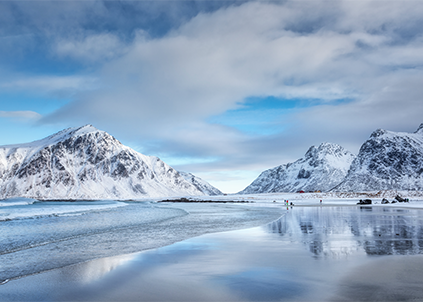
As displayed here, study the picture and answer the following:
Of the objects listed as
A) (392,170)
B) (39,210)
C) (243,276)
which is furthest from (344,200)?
(392,170)

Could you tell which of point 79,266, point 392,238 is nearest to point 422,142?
point 392,238

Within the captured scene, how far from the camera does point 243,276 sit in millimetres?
8281

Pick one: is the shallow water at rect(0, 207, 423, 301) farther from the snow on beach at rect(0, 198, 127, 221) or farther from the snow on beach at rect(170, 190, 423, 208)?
the snow on beach at rect(170, 190, 423, 208)

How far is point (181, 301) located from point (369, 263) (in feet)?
21.4

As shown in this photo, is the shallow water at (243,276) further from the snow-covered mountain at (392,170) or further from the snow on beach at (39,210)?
the snow-covered mountain at (392,170)

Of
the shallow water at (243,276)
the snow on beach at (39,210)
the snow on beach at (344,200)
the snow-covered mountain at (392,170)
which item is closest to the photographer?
the shallow water at (243,276)

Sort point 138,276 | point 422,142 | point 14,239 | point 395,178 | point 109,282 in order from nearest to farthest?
point 109,282, point 138,276, point 14,239, point 395,178, point 422,142

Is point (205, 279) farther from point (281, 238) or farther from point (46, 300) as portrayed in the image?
point (281, 238)

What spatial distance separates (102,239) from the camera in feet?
53.2

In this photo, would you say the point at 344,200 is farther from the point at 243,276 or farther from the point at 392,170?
the point at 392,170

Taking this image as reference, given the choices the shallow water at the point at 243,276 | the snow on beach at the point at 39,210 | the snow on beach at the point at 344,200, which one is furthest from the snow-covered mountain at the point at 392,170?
the shallow water at the point at 243,276

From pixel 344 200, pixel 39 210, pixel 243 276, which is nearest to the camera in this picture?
pixel 243 276

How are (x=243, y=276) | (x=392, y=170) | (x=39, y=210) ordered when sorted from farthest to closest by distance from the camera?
1. (x=392, y=170)
2. (x=39, y=210)
3. (x=243, y=276)

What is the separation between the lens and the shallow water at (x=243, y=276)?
6.66 meters
